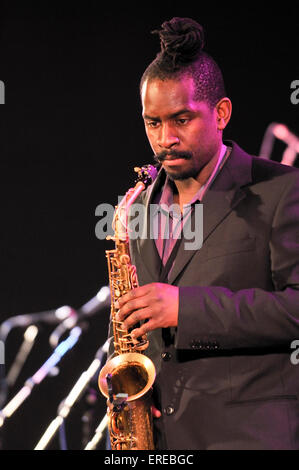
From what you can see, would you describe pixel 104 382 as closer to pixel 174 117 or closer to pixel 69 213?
pixel 174 117

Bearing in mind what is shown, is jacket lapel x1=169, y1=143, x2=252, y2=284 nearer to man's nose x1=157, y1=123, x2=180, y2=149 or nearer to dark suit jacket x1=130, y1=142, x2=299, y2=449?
dark suit jacket x1=130, y1=142, x2=299, y2=449

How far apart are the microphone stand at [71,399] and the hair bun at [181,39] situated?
2.31 meters

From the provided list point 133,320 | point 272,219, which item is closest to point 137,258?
point 133,320

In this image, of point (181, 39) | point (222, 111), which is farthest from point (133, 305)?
point (181, 39)

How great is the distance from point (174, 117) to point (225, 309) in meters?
0.70

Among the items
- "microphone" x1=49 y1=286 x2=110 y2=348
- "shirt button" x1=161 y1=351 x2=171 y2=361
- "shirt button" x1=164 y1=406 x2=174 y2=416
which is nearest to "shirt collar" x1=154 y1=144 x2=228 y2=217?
"shirt button" x1=161 y1=351 x2=171 y2=361

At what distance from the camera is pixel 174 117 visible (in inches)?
85.0

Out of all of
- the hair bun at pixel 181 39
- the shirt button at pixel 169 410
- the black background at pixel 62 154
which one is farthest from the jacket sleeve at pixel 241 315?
the black background at pixel 62 154

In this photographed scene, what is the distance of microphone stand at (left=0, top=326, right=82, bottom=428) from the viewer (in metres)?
4.01

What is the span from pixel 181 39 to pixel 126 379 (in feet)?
4.15

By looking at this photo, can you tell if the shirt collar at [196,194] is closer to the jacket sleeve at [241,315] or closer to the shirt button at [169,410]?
the jacket sleeve at [241,315]

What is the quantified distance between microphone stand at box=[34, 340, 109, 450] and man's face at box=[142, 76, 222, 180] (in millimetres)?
2120

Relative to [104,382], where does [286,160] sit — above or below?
above

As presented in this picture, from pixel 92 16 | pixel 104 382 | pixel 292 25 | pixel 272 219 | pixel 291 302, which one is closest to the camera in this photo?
pixel 291 302
